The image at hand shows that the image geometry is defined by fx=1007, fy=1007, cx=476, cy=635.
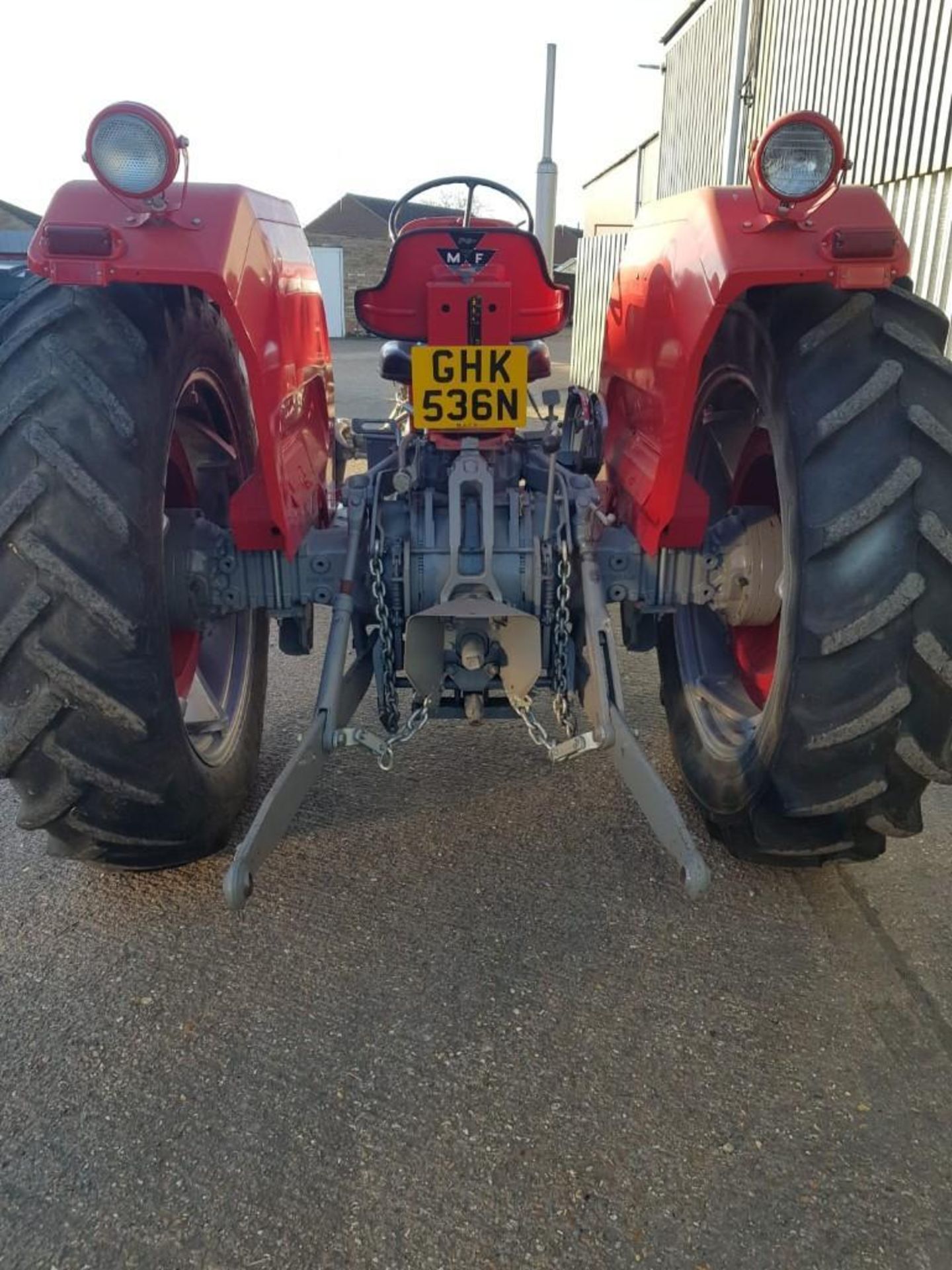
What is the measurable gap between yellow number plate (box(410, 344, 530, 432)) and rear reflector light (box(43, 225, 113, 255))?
2.98 feet

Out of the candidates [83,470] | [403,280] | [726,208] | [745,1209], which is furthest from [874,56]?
[745,1209]

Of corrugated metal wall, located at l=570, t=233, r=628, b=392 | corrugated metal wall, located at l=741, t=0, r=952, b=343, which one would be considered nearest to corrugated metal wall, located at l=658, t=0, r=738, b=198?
corrugated metal wall, located at l=570, t=233, r=628, b=392

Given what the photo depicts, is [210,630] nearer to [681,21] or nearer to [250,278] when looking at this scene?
[250,278]

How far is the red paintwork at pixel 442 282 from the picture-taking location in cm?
316

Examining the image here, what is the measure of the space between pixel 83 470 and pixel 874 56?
7683 millimetres

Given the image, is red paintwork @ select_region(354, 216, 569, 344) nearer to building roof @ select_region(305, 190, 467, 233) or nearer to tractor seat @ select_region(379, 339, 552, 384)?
tractor seat @ select_region(379, 339, 552, 384)

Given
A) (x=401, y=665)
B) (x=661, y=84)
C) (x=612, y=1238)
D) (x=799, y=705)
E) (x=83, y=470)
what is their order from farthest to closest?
1. (x=661, y=84)
2. (x=401, y=665)
3. (x=799, y=705)
4. (x=83, y=470)
5. (x=612, y=1238)

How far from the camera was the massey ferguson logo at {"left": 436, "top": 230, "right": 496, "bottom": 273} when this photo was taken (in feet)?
10.4

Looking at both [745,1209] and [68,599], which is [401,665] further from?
[745,1209]

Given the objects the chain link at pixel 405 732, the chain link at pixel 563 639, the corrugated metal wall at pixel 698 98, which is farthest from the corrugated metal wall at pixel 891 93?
the chain link at pixel 405 732

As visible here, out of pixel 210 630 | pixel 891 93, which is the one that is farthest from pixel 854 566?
pixel 891 93

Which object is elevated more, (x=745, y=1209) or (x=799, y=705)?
(x=799, y=705)

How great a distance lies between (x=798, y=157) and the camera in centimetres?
204

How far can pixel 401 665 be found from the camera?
9.11ft
